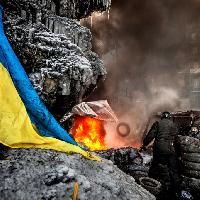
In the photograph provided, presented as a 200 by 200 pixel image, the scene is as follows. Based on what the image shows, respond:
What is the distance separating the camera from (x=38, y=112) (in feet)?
14.1

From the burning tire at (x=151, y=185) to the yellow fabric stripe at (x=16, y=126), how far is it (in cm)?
169

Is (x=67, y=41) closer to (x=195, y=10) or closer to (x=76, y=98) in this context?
(x=76, y=98)

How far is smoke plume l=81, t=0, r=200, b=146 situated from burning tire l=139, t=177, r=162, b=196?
15.7 meters

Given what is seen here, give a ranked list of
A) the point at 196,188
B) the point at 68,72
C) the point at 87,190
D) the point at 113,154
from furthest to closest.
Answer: the point at 113,154
the point at 196,188
the point at 68,72
the point at 87,190

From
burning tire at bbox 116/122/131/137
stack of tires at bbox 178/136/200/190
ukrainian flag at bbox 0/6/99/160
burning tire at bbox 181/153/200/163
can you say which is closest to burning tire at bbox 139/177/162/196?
stack of tires at bbox 178/136/200/190

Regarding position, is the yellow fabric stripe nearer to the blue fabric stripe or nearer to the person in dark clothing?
the blue fabric stripe

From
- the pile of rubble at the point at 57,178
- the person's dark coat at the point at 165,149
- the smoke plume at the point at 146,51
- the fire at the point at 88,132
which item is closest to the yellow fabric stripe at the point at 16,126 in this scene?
the pile of rubble at the point at 57,178

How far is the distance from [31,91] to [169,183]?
3862 mm

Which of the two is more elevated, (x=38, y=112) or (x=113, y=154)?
(x=38, y=112)

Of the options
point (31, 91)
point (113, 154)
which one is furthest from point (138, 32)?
point (31, 91)

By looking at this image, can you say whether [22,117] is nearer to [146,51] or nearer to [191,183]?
[191,183]

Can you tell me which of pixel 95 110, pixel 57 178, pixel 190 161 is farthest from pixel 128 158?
pixel 57 178

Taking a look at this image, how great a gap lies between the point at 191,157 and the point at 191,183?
614mm

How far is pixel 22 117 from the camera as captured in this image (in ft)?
12.8
